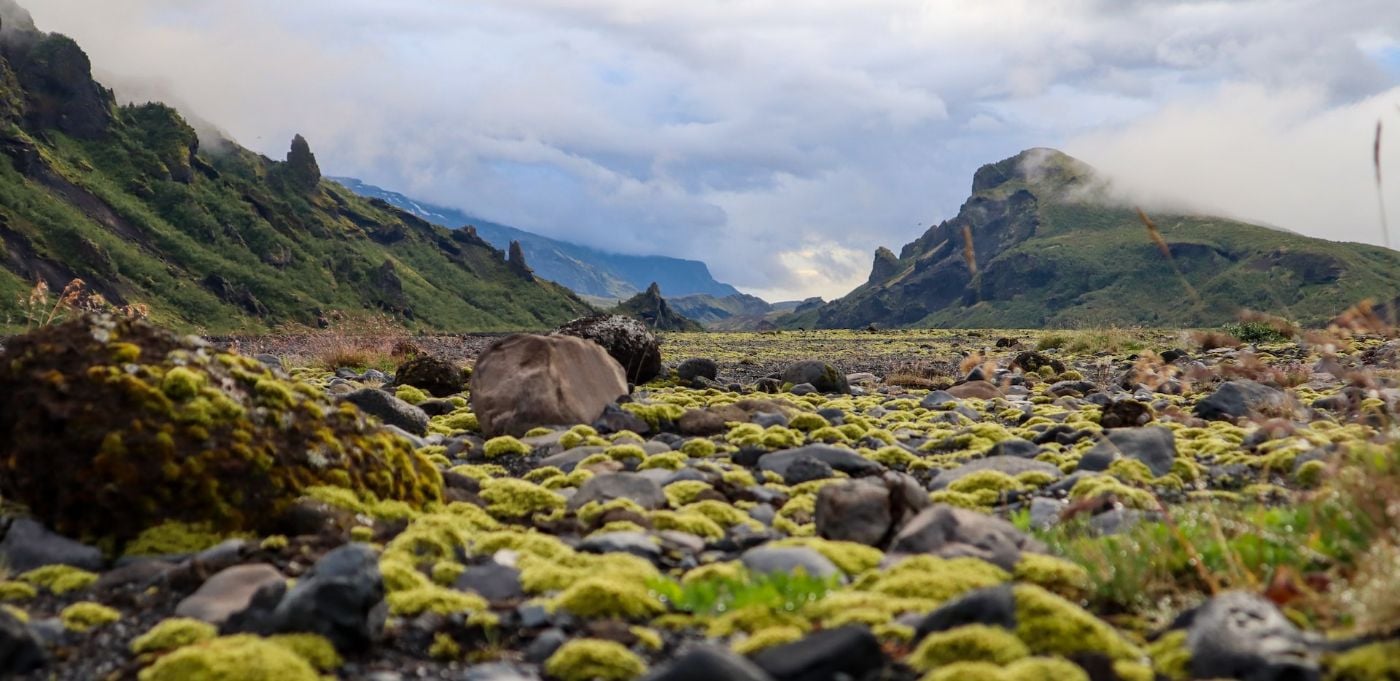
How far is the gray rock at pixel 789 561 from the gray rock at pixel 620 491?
2276 mm

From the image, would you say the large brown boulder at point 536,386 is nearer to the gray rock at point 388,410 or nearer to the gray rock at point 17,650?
the gray rock at point 388,410

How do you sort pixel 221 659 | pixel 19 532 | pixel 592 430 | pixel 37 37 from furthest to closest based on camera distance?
pixel 37 37, pixel 592 430, pixel 19 532, pixel 221 659

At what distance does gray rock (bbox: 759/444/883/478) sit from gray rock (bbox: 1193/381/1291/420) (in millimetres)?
6422

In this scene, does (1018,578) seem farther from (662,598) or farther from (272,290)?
(272,290)

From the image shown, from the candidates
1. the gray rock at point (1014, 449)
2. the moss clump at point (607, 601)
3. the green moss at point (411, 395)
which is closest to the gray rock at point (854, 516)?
the moss clump at point (607, 601)

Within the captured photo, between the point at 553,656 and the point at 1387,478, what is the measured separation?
14.4ft

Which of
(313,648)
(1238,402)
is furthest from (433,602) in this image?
(1238,402)

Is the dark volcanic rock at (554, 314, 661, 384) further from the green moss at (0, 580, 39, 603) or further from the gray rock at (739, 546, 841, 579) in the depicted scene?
the green moss at (0, 580, 39, 603)

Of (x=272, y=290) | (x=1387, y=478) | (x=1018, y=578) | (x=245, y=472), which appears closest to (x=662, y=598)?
(x=1018, y=578)

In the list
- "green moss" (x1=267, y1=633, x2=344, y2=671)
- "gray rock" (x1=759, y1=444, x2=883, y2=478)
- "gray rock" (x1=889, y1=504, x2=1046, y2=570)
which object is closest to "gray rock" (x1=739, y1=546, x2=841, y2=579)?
"gray rock" (x1=889, y1=504, x2=1046, y2=570)

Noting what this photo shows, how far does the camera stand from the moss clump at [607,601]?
17.5ft

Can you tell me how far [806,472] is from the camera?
32.1 ft

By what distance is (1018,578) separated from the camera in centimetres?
580

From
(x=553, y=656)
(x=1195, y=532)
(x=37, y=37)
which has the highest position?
(x=37, y=37)
